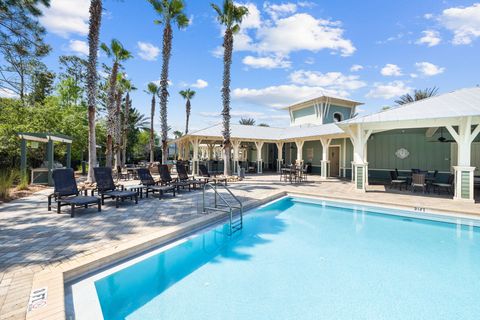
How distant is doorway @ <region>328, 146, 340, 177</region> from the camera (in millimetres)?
18656

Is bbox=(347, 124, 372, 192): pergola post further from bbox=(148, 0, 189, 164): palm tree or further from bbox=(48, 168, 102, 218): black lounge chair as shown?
bbox=(148, 0, 189, 164): palm tree

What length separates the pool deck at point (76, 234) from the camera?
2936 millimetres

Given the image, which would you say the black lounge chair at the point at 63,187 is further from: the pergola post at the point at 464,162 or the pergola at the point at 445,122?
the pergola post at the point at 464,162

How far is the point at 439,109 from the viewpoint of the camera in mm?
9258

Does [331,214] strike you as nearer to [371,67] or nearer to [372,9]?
[372,9]

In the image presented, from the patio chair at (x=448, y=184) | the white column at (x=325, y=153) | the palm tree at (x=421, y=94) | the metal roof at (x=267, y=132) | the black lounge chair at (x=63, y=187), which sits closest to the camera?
the black lounge chair at (x=63, y=187)

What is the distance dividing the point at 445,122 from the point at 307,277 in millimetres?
8523

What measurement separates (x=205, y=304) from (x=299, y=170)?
12.3 metres

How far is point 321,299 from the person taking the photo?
3.73 metres

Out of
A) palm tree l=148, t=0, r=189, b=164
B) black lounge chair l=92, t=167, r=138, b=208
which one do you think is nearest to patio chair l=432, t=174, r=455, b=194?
black lounge chair l=92, t=167, r=138, b=208

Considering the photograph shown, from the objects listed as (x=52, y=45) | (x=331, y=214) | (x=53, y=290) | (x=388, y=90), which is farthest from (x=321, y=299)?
(x=388, y=90)

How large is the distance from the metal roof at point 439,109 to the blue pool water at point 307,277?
13.0ft

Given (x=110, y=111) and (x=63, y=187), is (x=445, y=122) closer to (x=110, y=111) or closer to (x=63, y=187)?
(x=63, y=187)

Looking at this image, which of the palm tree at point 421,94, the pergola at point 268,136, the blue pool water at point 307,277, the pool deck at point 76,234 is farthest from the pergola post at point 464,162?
the palm tree at point 421,94
